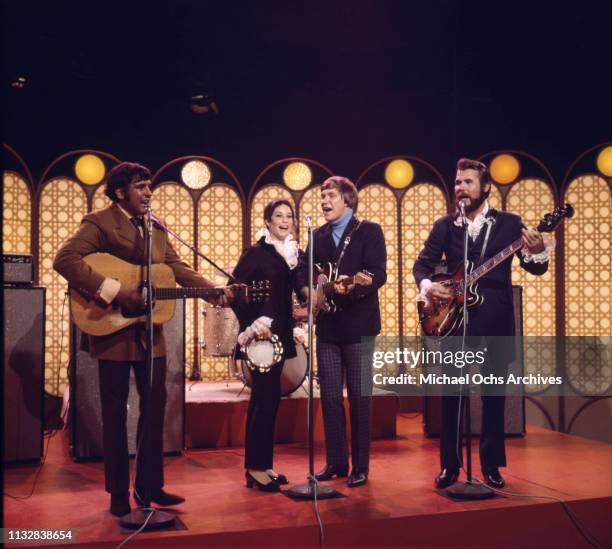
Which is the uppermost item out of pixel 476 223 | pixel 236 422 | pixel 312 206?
pixel 312 206

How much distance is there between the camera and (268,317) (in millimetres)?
4168

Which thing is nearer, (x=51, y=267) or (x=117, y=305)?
(x=117, y=305)

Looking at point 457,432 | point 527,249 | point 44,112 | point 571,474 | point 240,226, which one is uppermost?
point 44,112

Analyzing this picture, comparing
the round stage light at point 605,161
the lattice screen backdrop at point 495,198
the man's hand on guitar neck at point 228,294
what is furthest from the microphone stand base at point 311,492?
the round stage light at point 605,161

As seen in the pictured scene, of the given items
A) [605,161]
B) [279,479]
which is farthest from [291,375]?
[605,161]

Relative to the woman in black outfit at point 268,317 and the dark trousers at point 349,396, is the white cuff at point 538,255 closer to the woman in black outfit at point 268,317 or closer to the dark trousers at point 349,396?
the dark trousers at point 349,396

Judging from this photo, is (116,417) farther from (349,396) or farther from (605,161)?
(605,161)

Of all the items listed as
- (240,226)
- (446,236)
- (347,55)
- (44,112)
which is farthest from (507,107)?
(44,112)

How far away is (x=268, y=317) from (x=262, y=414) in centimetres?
60

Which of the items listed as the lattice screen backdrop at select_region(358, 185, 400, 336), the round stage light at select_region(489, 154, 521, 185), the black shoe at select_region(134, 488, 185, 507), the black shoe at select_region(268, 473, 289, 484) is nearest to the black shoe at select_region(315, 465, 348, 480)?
the black shoe at select_region(268, 473, 289, 484)

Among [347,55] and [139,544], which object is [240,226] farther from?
[139,544]

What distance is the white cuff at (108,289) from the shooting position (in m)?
3.66

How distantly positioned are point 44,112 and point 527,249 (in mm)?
5444

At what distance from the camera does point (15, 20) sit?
6.60 m
